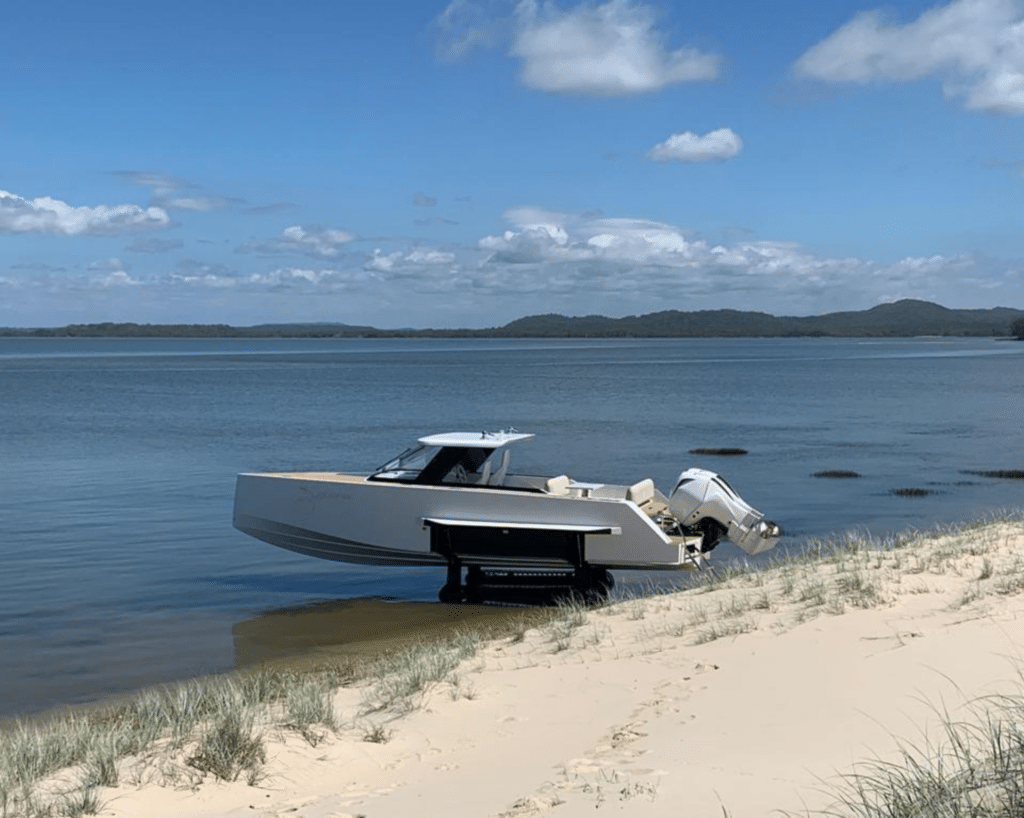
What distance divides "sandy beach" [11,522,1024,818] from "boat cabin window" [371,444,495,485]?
4552 millimetres

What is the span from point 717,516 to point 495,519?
291 centimetres

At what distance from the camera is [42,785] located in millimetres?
6820

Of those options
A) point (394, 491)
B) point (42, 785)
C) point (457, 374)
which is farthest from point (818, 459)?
point (457, 374)

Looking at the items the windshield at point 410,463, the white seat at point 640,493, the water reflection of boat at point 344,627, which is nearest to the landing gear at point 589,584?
the water reflection of boat at point 344,627

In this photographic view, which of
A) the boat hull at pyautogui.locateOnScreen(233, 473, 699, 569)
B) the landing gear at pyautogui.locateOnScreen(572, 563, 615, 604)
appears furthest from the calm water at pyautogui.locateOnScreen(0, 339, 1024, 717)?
the landing gear at pyautogui.locateOnScreen(572, 563, 615, 604)

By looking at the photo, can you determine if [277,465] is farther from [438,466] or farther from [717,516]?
[717,516]

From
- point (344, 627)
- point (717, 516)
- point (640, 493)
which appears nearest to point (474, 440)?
point (640, 493)

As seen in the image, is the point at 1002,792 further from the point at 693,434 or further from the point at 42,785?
the point at 693,434

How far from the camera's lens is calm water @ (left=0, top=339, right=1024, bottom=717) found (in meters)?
14.2

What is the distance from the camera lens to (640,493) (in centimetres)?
1539

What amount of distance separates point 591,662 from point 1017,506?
16.5 m

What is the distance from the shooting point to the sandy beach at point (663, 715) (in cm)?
617

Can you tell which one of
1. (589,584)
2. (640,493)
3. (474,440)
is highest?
(474,440)

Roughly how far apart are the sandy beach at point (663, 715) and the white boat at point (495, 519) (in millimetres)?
3372
